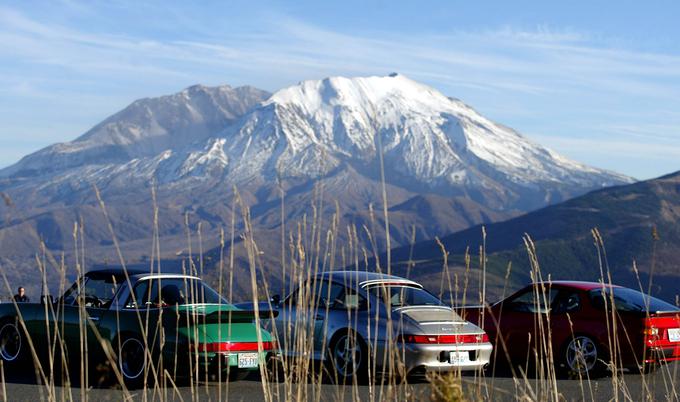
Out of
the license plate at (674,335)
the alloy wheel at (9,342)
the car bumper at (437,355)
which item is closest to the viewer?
the car bumper at (437,355)

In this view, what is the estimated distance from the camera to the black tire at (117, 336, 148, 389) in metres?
10.5

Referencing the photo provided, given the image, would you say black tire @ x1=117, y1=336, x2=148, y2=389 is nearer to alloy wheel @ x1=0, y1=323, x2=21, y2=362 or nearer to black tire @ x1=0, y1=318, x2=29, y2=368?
black tire @ x1=0, y1=318, x2=29, y2=368

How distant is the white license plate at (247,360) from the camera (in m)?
10.4

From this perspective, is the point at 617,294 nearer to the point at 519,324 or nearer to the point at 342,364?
the point at 519,324

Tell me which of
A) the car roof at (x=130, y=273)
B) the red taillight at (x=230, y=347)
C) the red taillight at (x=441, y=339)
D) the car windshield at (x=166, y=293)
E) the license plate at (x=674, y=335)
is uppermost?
the car roof at (x=130, y=273)

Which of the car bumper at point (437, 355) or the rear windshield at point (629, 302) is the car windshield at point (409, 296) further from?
the rear windshield at point (629, 302)

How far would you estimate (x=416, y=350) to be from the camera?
36.1ft

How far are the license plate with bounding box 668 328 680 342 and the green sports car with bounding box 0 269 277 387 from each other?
5007 mm

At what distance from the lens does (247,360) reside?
34.3ft

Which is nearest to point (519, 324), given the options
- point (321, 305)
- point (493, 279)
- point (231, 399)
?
point (321, 305)

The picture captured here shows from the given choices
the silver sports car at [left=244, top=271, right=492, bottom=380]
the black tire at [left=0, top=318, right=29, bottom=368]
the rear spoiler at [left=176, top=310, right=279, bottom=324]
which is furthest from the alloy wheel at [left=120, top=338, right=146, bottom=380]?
the black tire at [left=0, top=318, right=29, bottom=368]

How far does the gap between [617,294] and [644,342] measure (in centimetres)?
104

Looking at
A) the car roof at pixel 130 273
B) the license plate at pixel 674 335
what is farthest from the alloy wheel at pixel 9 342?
the license plate at pixel 674 335

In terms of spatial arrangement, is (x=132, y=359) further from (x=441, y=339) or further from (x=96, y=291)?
(x=441, y=339)
